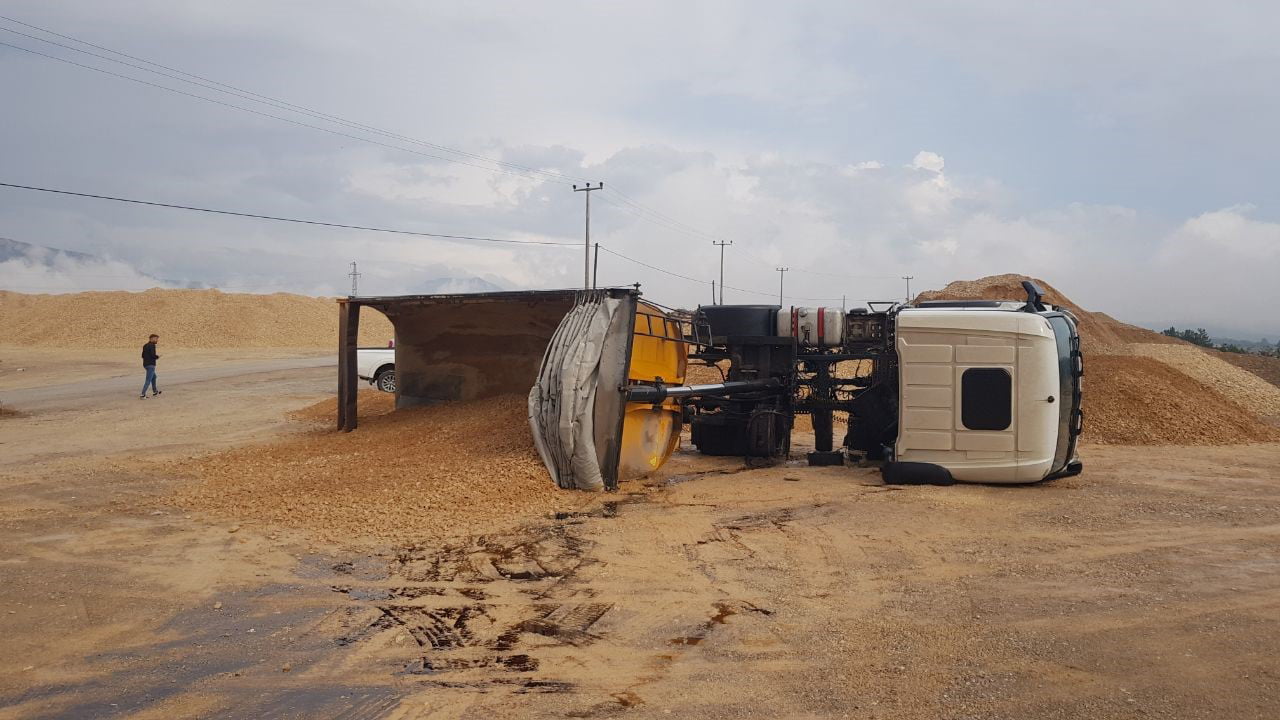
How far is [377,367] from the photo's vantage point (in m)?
21.0

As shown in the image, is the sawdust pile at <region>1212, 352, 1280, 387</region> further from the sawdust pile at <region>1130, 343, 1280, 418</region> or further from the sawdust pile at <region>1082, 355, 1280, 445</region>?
the sawdust pile at <region>1082, 355, 1280, 445</region>

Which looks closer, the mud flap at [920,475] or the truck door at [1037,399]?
the truck door at [1037,399]

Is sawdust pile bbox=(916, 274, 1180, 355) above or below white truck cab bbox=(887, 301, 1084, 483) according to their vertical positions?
above

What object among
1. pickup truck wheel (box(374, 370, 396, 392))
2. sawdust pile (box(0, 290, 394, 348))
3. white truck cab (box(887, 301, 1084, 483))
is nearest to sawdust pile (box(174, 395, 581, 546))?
white truck cab (box(887, 301, 1084, 483))

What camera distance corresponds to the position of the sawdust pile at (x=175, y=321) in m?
45.1

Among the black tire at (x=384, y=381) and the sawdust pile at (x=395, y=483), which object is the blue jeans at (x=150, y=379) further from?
the sawdust pile at (x=395, y=483)

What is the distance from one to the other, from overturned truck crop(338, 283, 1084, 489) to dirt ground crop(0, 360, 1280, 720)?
25.3 inches

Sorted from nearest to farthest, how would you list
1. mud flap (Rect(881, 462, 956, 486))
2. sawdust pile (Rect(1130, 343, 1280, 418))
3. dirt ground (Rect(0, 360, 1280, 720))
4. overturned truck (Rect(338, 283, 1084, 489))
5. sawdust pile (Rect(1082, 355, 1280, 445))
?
dirt ground (Rect(0, 360, 1280, 720)) < overturned truck (Rect(338, 283, 1084, 489)) < mud flap (Rect(881, 462, 956, 486)) < sawdust pile (Rect(1082, 355, 1280, 445)) < sawdust pile (Rect(1130, 343, 1280, 418))

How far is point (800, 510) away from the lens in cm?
909

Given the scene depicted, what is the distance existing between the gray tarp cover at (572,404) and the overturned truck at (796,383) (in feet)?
0.05

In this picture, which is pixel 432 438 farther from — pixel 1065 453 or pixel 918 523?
pixel 1065 453

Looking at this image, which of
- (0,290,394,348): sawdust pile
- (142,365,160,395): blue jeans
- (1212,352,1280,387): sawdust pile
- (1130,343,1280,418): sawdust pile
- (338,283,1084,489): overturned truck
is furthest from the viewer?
(0,290,394,348): sawdust pile

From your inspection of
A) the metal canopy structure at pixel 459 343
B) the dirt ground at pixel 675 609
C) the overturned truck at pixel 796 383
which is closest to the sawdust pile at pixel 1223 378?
the overturned truck at pixel 796 383

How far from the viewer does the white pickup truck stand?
20859 millimetres
